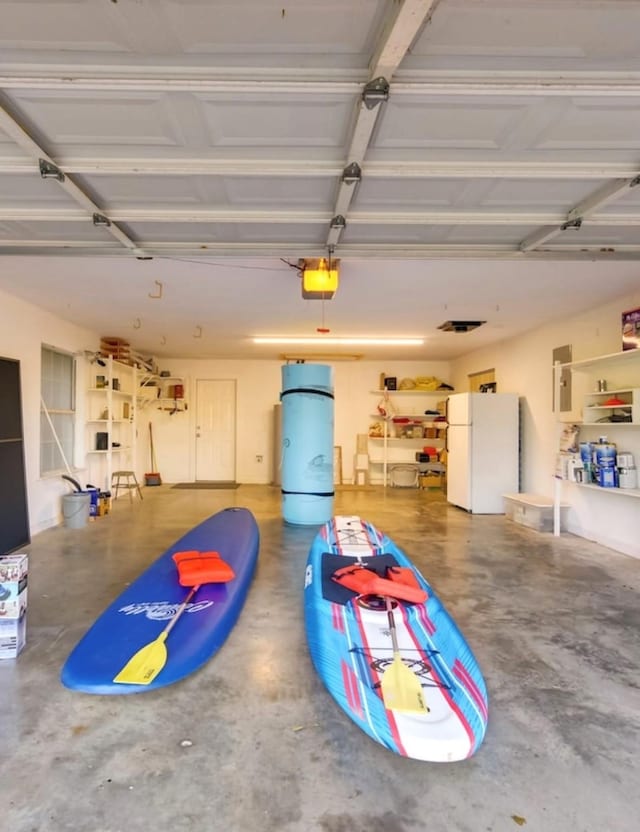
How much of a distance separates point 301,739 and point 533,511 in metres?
4.68

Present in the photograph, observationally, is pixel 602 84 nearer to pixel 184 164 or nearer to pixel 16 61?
pixel 184 164

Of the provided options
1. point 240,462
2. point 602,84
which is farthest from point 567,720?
point 240,462

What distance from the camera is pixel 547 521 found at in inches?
218

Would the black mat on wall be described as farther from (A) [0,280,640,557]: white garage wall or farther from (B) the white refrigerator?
(B) the white refrigerator

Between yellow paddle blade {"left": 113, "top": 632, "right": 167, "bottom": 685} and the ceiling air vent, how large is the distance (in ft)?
16.6

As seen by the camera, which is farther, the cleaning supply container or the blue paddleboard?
the cleaning supply container

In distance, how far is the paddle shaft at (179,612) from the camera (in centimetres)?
228

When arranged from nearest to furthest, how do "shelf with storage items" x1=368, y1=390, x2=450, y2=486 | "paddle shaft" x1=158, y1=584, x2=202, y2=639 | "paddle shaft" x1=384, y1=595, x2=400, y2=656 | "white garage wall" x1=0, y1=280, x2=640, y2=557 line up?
"paddle shaft" x1=384, y1=595, x2=400, y2=656, "paddle shaft" x1=158, y1=584, x2=202, y2=639, "white garage wall" x1=0, y1=280, x2=640, y2=557, "shelf with storage items" x1=368, y1=390, x2=450, y2=486

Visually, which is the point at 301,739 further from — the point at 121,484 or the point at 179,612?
the point at 121,484

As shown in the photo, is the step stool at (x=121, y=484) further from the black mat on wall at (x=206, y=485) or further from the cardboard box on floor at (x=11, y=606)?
the cardboard box on floor at (x=11, y=606)

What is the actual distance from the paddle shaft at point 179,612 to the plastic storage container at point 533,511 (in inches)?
172

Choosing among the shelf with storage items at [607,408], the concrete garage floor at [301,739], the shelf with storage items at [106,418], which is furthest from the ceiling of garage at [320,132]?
the shelf with storage items at [106,418]

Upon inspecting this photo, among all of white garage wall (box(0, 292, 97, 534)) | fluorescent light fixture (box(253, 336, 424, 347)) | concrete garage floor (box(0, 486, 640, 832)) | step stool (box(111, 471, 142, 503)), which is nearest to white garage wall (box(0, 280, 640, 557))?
white garage wall (box(0, 292, 97, 534))

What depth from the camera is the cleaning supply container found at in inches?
215
